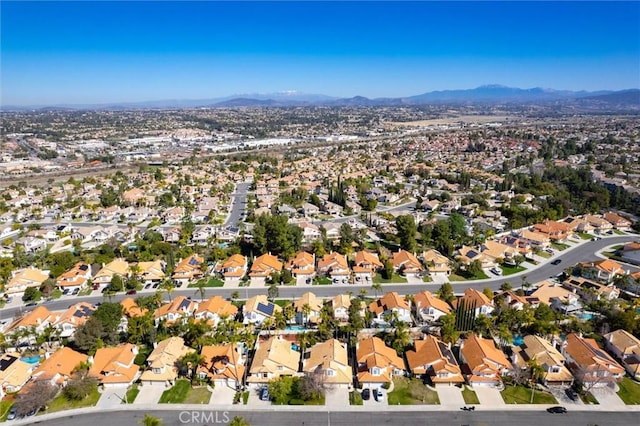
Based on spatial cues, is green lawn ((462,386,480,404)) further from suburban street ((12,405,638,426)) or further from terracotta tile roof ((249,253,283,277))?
terracotta tile roof ((249,253,283,277))

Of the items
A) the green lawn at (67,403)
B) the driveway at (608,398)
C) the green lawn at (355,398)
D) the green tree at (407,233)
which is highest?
the green tree at (407,233)

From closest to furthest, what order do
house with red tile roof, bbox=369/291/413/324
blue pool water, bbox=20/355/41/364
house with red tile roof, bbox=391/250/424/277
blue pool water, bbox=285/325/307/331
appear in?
blue pool water, bbox=20/355/41/364
blue pool water, bbox=285/325/307/331
house with red tile roof, bbox=369/291/413/324
house with red tile roof, bbox=391/250/424/277

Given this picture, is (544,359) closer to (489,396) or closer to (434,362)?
(489,396)

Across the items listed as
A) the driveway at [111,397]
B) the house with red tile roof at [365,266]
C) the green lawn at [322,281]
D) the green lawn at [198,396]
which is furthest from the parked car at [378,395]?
the green lawn at [322,281]

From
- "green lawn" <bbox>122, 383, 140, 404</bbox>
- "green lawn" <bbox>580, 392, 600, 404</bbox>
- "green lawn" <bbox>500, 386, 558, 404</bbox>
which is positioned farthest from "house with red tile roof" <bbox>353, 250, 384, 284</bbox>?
"green lawn" <bbox>122, 383, 140, 404</bbox>

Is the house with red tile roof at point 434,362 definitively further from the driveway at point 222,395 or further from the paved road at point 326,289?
the driveway at point 222,395

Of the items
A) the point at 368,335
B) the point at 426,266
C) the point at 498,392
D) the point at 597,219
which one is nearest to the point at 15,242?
the point at 368,335

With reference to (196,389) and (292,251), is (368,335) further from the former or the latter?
(292,251)
